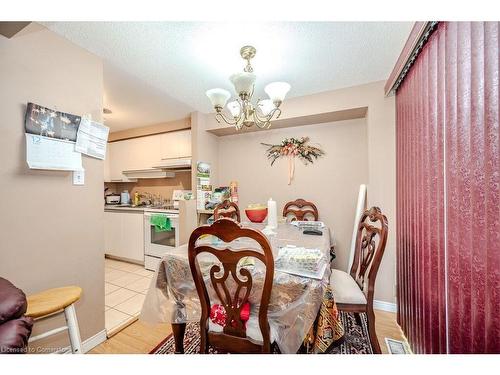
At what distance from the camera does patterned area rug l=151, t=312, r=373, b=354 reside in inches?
59.4

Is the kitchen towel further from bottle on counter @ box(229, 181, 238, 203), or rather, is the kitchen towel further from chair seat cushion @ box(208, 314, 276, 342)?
chair seat cushion @ box(208, 314, 276, 342)

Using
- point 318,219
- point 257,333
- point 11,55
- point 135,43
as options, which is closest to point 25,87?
point 11,55

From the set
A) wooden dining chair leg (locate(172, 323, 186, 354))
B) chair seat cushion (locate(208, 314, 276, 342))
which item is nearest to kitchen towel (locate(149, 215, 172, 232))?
wooden dining chair leg (locate(172, 323, 186, 354))

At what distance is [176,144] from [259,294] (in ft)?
9.31

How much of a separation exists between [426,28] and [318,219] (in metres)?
2.04

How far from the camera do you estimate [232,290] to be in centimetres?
116

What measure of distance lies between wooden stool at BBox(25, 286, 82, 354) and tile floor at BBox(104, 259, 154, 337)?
64 centimetres

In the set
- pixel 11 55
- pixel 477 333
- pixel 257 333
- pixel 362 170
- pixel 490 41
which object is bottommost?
pixel 257 333

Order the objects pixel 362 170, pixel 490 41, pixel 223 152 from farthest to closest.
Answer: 1. pixel 223 152
2. pixel 362 170
3. pixel 490 41

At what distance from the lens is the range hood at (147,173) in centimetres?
370

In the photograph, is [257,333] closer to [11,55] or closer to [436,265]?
[436,265]

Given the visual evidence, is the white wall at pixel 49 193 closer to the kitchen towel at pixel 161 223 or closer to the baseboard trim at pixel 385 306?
the kitchen towel at pixel 161 223

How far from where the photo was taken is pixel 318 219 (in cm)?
272
